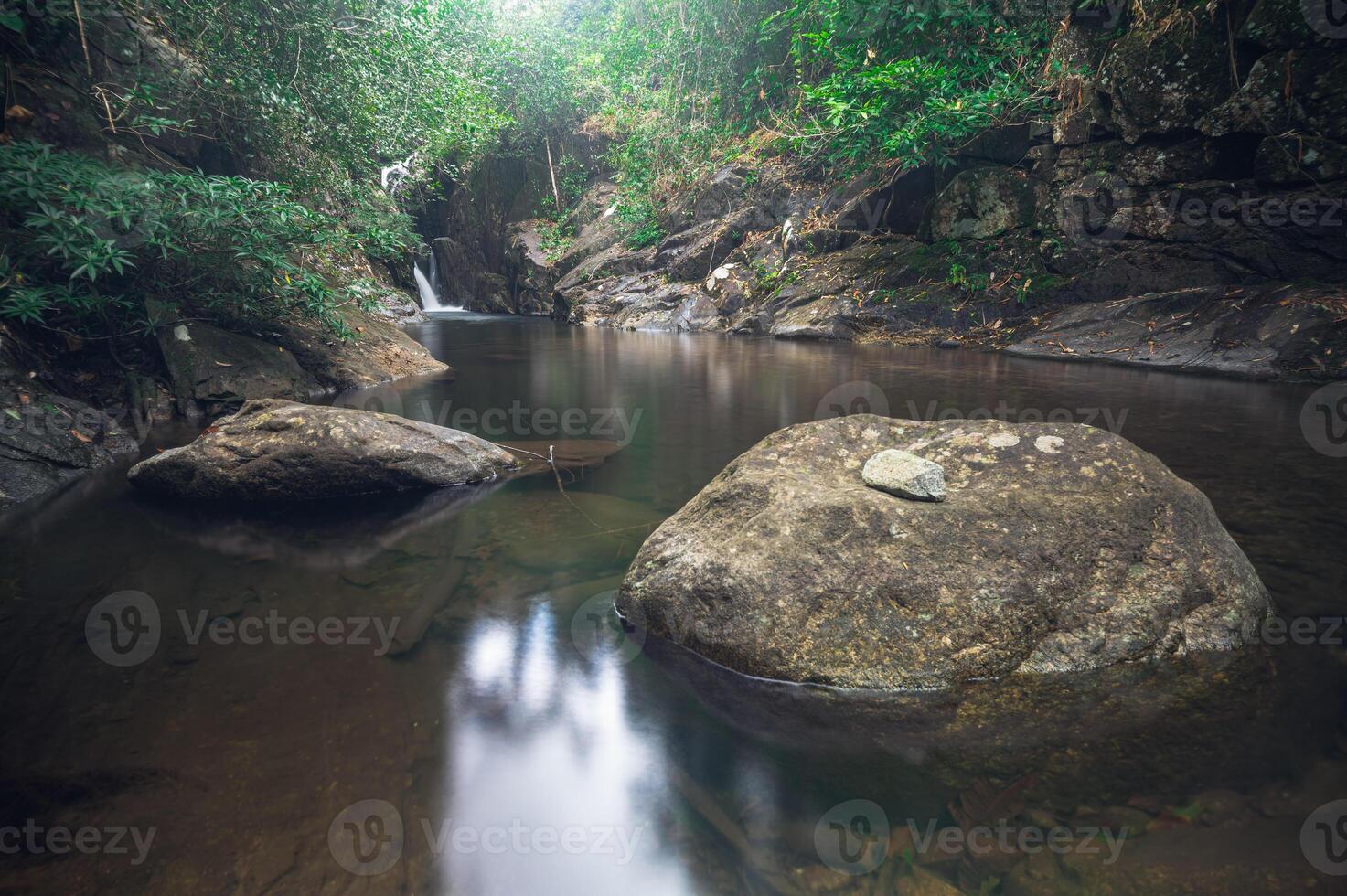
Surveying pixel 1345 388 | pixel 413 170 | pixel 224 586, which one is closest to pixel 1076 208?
pixel 1345 388

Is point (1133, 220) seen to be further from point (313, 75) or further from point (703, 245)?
point (313, 75)

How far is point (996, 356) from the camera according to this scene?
10672 mm

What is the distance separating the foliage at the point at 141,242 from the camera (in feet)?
15.9

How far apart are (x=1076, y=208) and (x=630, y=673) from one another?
39.8 feet

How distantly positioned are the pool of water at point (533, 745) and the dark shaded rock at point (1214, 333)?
18.3 ft

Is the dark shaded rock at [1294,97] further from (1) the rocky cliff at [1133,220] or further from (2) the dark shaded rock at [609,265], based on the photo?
(2) the dark shaded rock at [609,265]

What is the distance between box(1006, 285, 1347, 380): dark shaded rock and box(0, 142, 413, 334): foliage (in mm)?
10302

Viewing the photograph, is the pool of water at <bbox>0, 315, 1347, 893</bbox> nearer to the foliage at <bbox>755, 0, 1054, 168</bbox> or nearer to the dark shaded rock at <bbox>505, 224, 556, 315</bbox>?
the foliage at <bbox>755, 0, 1054, 168</bbox>

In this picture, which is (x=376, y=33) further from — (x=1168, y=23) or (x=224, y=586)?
(x=1168, y=23)

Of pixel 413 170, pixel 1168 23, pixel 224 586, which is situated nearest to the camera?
pixel 224 586

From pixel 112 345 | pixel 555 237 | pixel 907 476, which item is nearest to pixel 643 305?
pixel 555 237

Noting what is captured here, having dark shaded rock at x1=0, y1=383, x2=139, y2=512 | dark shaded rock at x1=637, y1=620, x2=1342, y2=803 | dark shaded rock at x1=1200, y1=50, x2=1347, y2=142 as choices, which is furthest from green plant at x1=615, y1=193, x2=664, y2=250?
dark shaded rock at x1=637, y1=620, x2=1342, y2=803

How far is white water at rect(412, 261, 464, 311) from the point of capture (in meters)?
27.4

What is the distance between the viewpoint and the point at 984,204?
1229 cm
